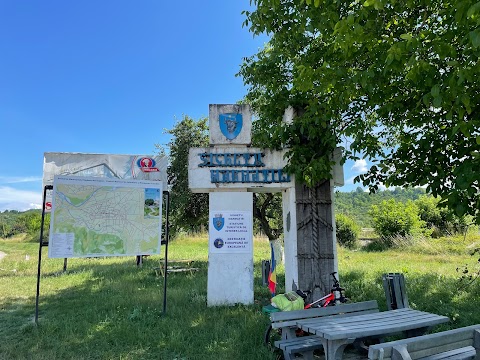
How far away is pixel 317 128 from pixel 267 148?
121 cm

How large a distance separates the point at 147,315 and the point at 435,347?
4921mm

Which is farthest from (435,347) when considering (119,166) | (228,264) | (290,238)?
(119,166)

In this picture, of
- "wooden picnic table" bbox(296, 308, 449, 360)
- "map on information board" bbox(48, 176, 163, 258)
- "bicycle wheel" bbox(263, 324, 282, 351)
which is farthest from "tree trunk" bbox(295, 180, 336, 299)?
"map on information board" bbox(48, 176, 163, 258)

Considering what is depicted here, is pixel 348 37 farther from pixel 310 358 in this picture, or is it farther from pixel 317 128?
pixel 310 358

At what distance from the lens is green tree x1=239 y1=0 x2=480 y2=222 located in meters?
3.61

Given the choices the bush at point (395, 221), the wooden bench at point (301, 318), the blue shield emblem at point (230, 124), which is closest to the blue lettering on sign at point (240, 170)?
the blue shield emblem at point (230, 124)

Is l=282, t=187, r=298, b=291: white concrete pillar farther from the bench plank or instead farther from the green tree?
the bench plank

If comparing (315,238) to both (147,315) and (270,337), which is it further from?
(147,315)

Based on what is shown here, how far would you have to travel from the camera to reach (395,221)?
22594 mm

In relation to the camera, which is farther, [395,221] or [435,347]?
[395,221]

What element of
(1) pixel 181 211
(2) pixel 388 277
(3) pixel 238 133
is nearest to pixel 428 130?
(2) pixel 388 277

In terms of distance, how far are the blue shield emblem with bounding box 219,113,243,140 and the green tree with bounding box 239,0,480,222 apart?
61 cm

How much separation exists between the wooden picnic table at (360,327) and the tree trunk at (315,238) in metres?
2.24

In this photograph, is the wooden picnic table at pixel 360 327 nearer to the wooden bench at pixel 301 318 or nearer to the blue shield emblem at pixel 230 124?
the wooden bench at pixel 301 318
